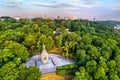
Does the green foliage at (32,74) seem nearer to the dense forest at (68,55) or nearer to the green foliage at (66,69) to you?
the dense forest at (68,55)

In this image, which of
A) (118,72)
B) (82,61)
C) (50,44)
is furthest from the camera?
(50,44)

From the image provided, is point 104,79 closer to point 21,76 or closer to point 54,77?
point 54,77

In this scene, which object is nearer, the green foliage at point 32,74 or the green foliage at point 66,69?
the green foliage at point 32,74

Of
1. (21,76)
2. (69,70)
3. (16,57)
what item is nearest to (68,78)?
(69,70)

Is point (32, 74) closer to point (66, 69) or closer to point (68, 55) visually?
point (66, 69)

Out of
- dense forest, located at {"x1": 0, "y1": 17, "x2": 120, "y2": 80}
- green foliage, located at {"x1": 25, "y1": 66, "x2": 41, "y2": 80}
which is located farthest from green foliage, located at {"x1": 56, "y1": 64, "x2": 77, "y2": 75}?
green foliage, located at {"x1": 25, "y1": 66, "x2": 41, "y2": 80}

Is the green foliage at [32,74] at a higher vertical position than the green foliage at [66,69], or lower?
higher

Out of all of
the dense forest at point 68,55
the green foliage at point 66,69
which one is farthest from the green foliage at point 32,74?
the green foliage at point 66,69

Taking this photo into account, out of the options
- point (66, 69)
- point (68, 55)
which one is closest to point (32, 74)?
point (66, 69)

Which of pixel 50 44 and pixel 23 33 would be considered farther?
pixel 23 33

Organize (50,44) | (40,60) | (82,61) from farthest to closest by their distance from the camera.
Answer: (50,44) → (40,60) → (82,61)

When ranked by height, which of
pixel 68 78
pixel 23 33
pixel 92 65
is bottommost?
pixel 68 78
